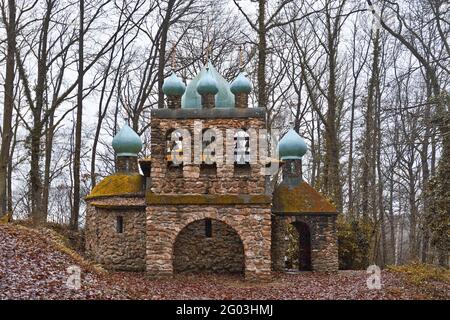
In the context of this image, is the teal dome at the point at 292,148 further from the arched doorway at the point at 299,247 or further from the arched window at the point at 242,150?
the arched window at the point at 242,150

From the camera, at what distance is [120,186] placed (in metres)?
18.1

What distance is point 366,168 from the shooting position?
23.5 m

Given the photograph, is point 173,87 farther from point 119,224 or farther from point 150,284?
point 150,284

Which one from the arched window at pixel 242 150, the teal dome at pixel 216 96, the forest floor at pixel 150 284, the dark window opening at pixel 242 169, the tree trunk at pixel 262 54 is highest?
the tree trunk at pixel 262 54

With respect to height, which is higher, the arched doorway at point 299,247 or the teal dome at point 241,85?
the teal dome at point 241,85

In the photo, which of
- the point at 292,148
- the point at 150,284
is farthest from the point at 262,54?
the point at 150,284

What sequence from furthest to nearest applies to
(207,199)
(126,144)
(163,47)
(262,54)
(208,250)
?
(163,47) → (262,54) → (126,144) → (208,250) → (207,199)

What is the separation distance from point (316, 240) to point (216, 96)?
5.89 m

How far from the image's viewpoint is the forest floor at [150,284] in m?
10.9

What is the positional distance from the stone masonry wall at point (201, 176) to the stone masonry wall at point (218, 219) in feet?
1.77

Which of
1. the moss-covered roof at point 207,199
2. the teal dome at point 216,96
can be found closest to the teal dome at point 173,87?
the teal dome at point 216,96

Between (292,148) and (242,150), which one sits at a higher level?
(292,148)

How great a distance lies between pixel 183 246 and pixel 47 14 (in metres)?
11.4

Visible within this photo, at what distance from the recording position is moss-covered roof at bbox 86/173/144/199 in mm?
17891
